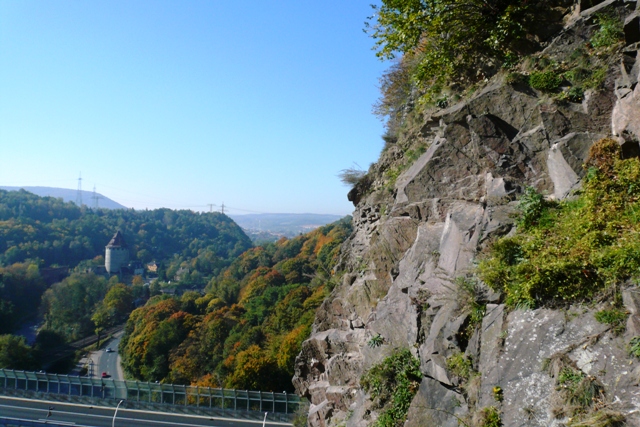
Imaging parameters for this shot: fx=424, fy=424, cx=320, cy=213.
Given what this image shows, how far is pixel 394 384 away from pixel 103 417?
20.2 meters

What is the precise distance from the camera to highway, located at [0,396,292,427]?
2006 centimetres

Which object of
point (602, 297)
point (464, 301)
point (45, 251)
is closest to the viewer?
point (602, 297)

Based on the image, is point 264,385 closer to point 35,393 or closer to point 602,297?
point 35,393

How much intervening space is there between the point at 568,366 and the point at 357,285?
6544 mm

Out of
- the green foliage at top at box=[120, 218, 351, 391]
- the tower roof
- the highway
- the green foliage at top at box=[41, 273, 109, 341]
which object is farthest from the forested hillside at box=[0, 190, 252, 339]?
the highway

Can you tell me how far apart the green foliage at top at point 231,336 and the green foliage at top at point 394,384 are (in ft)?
56.9

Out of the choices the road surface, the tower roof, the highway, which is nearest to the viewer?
the highway

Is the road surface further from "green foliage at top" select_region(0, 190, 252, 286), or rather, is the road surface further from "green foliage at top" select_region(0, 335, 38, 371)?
"green foliage at top" select_region(0, 190, 252, 286)

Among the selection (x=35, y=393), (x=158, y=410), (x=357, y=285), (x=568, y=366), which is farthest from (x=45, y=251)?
(x=568, y=366)

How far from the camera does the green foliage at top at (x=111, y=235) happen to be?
289ft

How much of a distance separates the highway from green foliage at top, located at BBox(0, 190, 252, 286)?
5979 centimetres

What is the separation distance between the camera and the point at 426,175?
8.71 metres

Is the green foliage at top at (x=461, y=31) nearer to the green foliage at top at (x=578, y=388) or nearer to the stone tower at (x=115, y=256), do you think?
the green foliage at top at (x=578, y=388)

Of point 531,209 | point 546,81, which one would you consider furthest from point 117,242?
point 531,209
